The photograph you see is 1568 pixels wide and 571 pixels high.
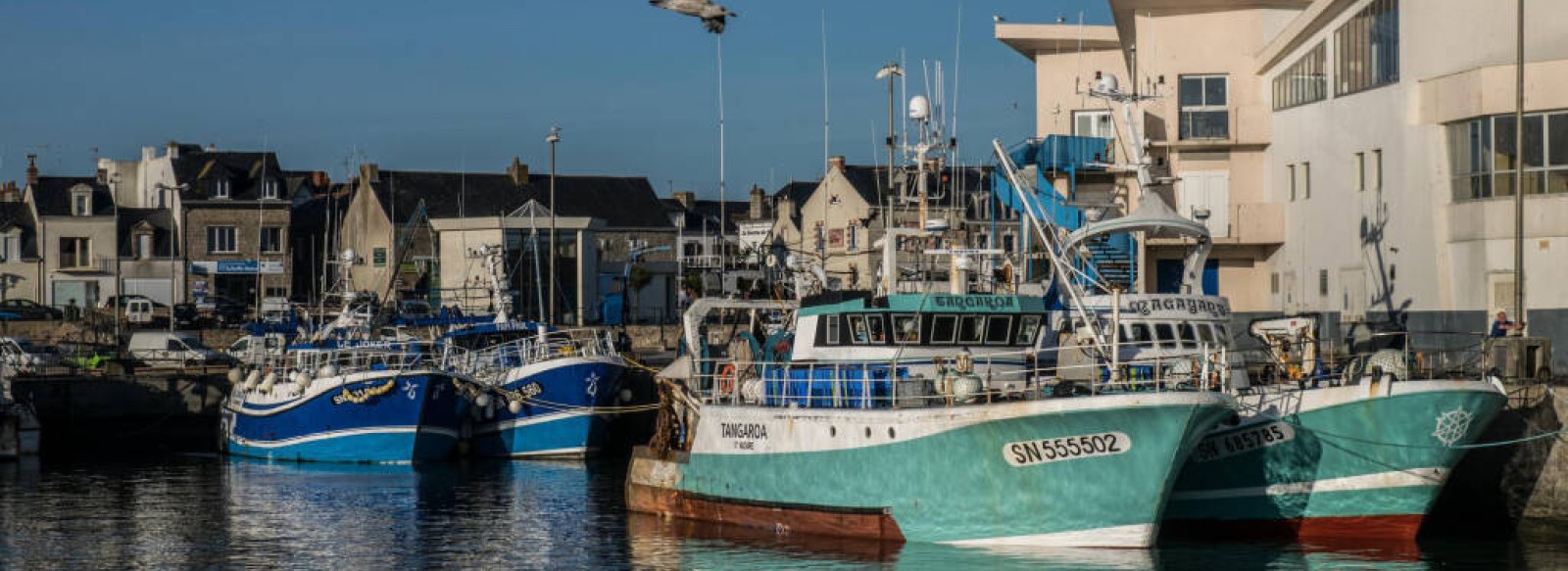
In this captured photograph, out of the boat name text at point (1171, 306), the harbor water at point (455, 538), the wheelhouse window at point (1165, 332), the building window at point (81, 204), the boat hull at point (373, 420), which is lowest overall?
the harbor water at point (455, 538)

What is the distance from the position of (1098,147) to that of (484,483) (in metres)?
17.1

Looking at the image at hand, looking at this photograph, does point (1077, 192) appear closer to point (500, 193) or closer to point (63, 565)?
point (63, 565)

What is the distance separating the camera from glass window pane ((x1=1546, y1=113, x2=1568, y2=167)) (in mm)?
34031

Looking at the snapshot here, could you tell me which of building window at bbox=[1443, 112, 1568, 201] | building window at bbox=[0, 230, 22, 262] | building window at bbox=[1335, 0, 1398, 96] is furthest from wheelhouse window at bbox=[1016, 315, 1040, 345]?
building window at bbox=[0, 230, 22, 262]

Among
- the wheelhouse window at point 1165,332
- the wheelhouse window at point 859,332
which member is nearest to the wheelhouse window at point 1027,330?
the wheelhouse window at point 1165,332

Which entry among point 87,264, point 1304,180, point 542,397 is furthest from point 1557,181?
point 87,264

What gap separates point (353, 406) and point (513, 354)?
13.5 feet

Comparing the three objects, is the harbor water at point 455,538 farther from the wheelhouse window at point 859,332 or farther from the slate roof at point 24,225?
the slate roof at point 24,225

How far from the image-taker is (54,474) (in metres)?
40.5

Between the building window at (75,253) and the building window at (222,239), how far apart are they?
17.1 ft

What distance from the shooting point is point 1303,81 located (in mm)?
42594

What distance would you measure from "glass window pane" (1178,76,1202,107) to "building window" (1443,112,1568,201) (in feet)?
32.9

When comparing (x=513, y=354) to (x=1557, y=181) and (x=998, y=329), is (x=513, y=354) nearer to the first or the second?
(x=998, y=329)

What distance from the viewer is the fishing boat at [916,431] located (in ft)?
80.8
